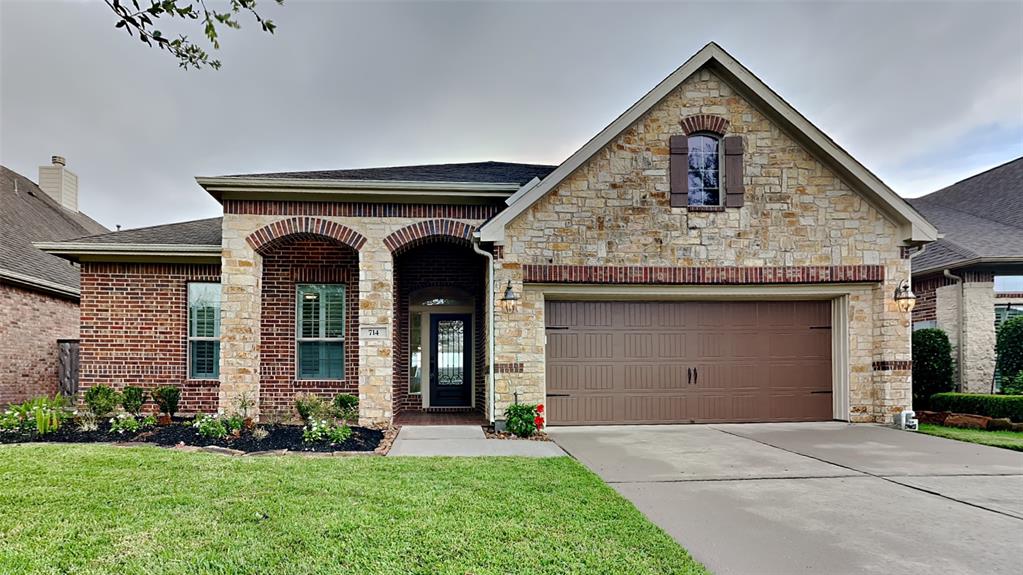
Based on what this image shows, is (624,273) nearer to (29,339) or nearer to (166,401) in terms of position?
(166,401)

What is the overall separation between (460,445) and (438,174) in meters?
5.23

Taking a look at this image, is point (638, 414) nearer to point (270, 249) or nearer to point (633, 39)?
point (270, 249)

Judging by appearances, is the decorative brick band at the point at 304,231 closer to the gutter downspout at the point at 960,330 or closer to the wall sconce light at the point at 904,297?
the wall sconce light at the point at 904,297

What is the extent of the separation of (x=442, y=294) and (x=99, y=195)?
18.7 metres

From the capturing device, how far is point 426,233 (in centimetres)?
973

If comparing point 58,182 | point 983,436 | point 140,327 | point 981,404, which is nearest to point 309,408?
point 140,327

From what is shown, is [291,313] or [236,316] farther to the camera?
[291,313]

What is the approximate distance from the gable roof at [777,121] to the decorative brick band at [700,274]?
0.89 metres

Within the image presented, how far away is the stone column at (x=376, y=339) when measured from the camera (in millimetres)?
9445

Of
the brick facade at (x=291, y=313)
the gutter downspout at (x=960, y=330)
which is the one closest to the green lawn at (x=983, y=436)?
the gutter downspout at (x=960, y=330)

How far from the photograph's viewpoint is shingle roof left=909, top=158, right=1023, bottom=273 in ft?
38.1

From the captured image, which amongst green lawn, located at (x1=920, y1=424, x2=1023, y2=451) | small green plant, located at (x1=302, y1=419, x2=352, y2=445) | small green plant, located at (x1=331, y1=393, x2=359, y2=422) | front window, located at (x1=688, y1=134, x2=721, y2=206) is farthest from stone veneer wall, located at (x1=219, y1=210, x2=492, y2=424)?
green lawn, located at (x1=920, y1=424, x2=1023, y2=451)

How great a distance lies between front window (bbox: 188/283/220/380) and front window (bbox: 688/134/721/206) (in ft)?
28.6

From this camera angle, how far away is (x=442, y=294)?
12.3 m
